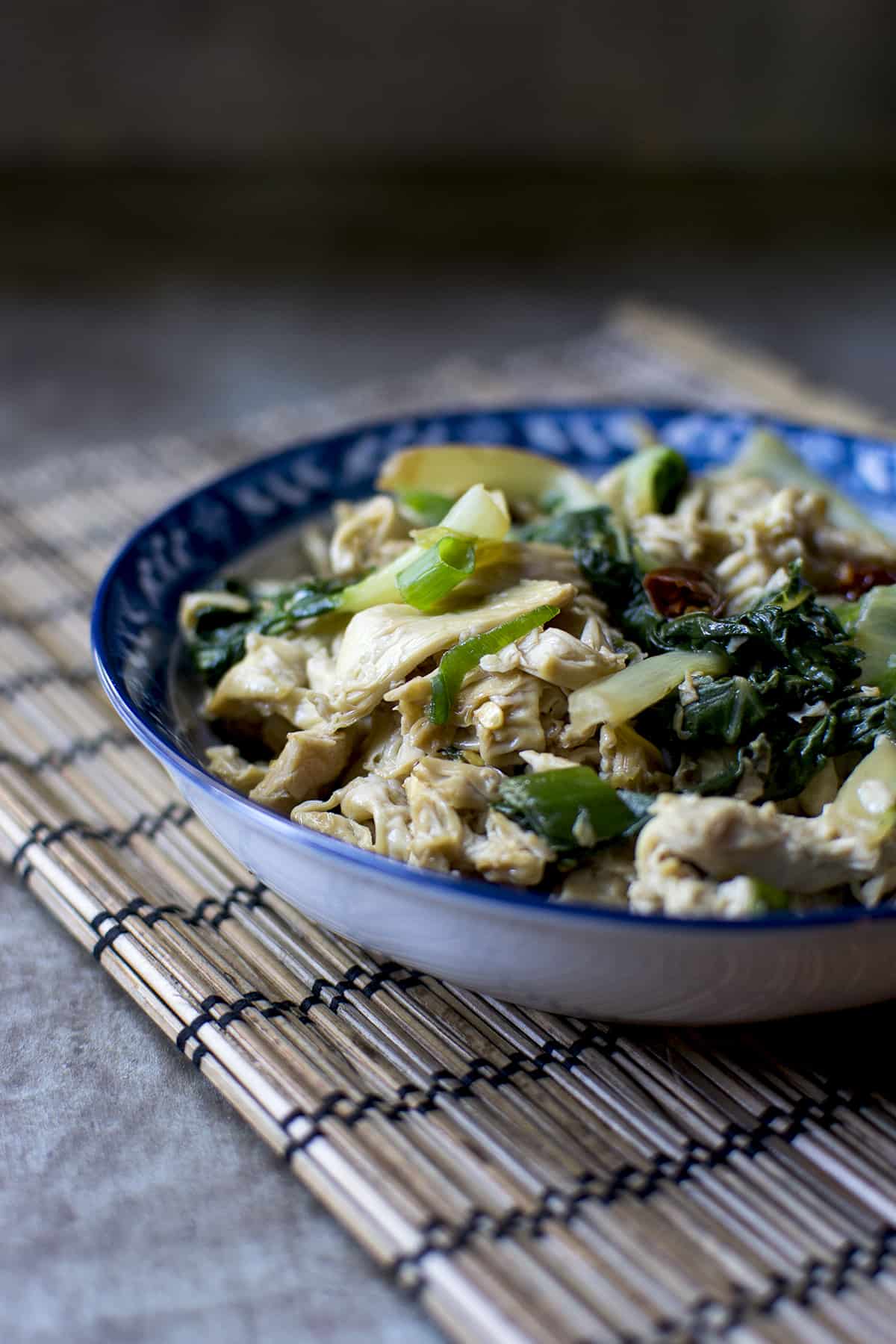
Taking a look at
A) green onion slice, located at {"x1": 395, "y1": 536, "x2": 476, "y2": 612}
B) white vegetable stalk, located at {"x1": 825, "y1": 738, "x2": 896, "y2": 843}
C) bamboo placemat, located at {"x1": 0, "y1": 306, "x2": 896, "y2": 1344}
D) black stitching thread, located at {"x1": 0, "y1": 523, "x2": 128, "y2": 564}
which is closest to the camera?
bamboo placemat, located at {"x1": 0, "y1": 306, "x2": 896, "y2": 1344}

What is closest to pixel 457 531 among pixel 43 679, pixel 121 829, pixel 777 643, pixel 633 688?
pixel 633 688

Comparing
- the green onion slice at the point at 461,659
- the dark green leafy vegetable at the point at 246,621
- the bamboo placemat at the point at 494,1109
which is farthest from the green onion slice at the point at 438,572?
the bamboo placemat at the point at 494,1109

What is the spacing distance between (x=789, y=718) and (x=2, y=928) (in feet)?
5.88

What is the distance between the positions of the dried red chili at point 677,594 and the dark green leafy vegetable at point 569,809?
56 centimetres

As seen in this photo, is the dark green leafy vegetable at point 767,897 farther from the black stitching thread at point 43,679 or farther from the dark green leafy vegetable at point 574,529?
the black stitching thread at point 43,679

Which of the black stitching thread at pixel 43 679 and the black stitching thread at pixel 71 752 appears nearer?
the black stitching thread at pixel 71 752

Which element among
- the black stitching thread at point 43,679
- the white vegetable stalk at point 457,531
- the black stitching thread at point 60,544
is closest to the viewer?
the white vegetable stalk at point 457,531

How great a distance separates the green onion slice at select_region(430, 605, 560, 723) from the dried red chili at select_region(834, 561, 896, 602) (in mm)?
827

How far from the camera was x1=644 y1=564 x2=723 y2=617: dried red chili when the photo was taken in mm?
2867

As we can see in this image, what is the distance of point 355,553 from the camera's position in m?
3.27

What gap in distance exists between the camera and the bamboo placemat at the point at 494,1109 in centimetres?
209

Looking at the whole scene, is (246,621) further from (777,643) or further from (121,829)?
(777,643)

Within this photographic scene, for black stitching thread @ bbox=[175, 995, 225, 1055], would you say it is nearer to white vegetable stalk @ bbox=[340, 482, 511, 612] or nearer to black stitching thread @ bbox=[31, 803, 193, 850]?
black stitching thread @ bbox=[31, 803, 193, 850]

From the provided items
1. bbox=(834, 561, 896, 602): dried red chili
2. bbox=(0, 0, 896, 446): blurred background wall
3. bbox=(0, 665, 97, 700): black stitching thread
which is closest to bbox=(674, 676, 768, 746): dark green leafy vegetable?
bbox=(834, 561, 896, 602): dried red chili
